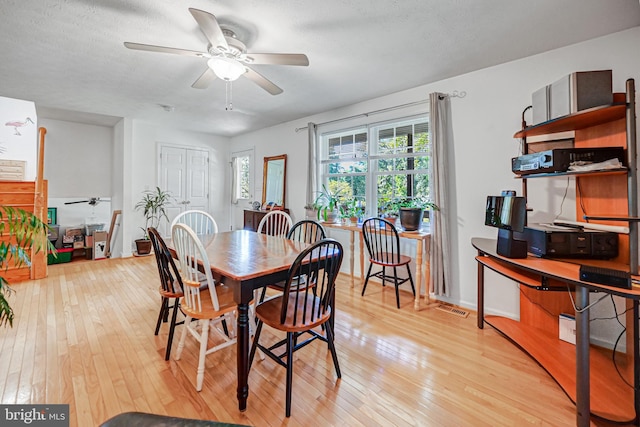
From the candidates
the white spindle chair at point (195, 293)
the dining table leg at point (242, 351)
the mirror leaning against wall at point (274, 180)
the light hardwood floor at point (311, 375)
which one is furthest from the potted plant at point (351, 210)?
the dining table leg at point (242, 351)

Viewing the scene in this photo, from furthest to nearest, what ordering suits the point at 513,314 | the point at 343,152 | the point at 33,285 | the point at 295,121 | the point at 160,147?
the point at 160,147
the point at 295,121
the point at 343,152
the point at 33,285
the point at 513,314

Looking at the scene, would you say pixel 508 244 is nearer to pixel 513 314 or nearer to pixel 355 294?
pixel 513 314

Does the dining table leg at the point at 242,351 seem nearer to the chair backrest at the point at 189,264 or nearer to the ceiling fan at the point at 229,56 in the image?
the chair backrest at the point at 189,264

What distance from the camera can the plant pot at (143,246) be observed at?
4.84 metres

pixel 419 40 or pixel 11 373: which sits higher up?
pixel 419 40

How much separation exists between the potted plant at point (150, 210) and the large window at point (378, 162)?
126 inches

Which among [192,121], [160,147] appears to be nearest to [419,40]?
[192,121]

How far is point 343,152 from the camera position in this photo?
13.4 feet

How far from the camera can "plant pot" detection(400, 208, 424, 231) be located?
9.63 ft

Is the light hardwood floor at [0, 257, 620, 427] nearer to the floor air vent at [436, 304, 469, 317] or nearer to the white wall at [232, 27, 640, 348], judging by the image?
the floor air vent at [436, 304, 469, 317]

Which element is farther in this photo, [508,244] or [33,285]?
[33,285]

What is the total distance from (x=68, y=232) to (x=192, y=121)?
3273 mm

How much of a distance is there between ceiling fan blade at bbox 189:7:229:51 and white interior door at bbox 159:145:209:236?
4.19 m

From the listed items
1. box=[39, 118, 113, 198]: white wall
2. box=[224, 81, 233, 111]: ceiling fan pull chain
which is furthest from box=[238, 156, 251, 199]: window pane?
box=[39, 118, 113, 198]: white wall
